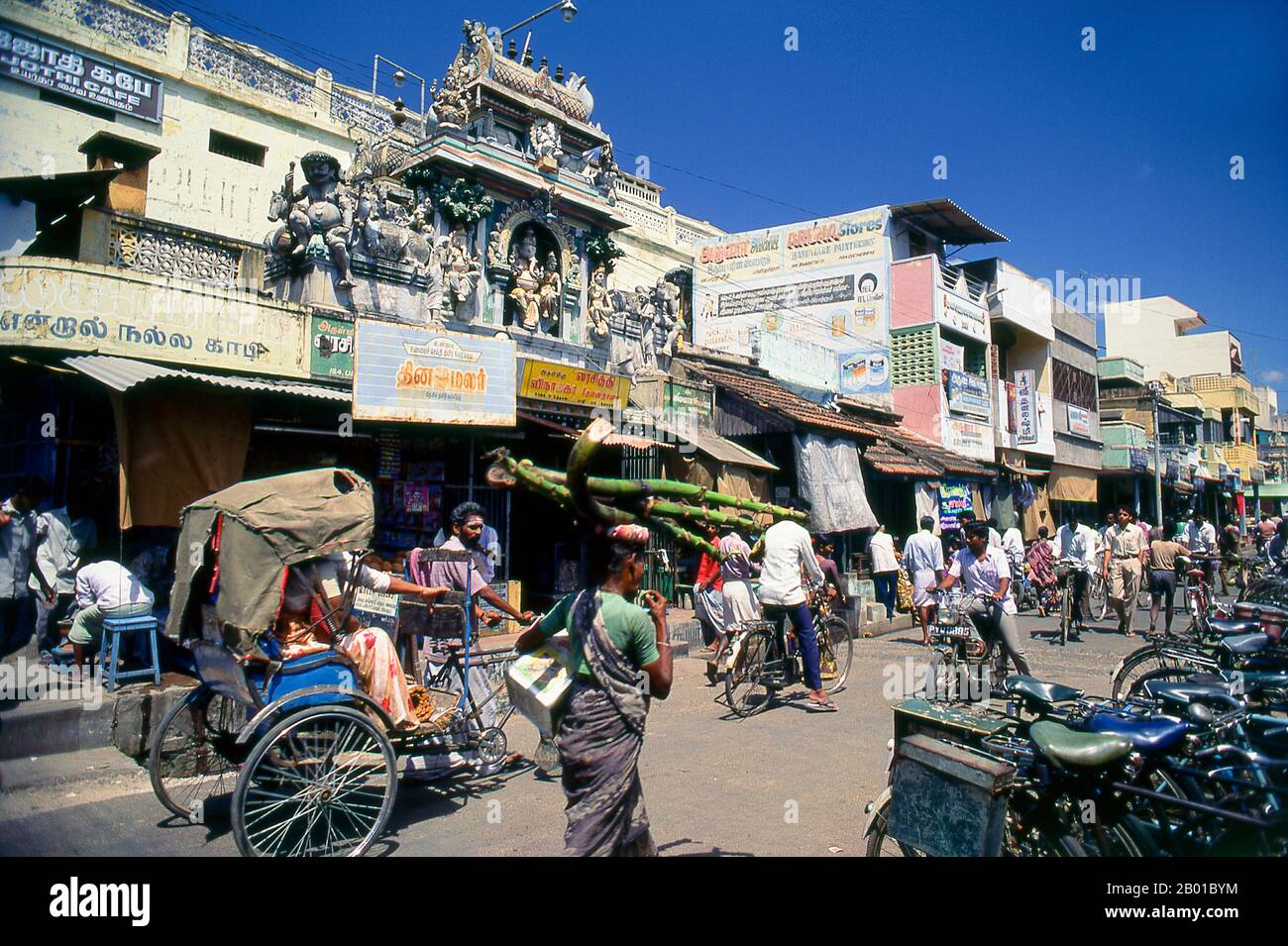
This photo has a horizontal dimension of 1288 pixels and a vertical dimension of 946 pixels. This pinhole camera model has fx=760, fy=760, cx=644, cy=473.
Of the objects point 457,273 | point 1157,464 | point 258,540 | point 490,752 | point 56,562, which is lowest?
point 490,752

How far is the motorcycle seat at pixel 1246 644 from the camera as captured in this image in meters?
5.75

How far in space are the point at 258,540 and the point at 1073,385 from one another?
102 ft

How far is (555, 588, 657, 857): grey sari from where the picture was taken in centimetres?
314

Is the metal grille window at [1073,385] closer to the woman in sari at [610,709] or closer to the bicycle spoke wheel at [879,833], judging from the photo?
the bicycle spoke wheel at [879,833]

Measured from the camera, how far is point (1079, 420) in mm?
29109

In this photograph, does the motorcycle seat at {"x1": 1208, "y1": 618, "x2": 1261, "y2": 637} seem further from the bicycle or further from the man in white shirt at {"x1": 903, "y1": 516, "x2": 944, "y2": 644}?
the man in white shirt at {"x1": 903, "y1": 516, "x2": 944, "y2": 644}

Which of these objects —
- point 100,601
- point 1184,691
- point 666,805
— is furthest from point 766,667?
point 100,601

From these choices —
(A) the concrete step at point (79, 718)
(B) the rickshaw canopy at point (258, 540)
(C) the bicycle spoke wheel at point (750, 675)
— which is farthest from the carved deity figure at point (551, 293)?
(B) the rickshaw canopy at point (258, 540)

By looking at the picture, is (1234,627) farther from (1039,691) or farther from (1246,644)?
(1039,691)

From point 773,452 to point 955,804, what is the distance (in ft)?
38.7

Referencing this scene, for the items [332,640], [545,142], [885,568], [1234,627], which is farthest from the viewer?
[885,568]
